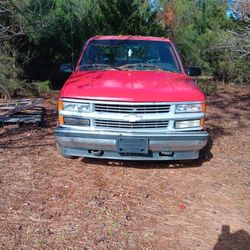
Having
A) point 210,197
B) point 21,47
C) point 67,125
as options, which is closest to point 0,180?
point 67,125

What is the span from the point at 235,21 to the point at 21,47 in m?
7.55

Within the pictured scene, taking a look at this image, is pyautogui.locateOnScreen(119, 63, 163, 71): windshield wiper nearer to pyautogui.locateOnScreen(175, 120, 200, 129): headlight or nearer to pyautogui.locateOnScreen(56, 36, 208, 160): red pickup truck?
pyautogui.locateOnScreen(56, 36, 208, 160): red pickup truck

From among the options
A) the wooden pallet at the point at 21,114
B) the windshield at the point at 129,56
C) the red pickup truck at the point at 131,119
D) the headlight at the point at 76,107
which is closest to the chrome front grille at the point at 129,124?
the red pickup truck at the point at 131,119

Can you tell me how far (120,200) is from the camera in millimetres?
4430

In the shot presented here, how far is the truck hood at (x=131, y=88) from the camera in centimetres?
479

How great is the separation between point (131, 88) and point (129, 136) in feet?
2.08

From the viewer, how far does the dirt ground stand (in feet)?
11.9

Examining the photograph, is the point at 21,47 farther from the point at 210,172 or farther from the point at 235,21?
the point at 210,172

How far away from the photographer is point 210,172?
5480mm

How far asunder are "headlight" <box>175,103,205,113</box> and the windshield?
4.04 ft

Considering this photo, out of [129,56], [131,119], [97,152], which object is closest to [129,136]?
[131,119]

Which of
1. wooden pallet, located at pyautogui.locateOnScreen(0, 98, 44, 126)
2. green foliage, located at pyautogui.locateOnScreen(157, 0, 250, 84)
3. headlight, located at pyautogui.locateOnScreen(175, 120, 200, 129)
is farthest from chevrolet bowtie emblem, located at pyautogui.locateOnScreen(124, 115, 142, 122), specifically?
green foliage, located at pyautogui.locateOnScreen(157, 0, 250, 84)

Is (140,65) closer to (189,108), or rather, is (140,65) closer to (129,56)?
(129,56)

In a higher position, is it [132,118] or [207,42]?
[132,118]
